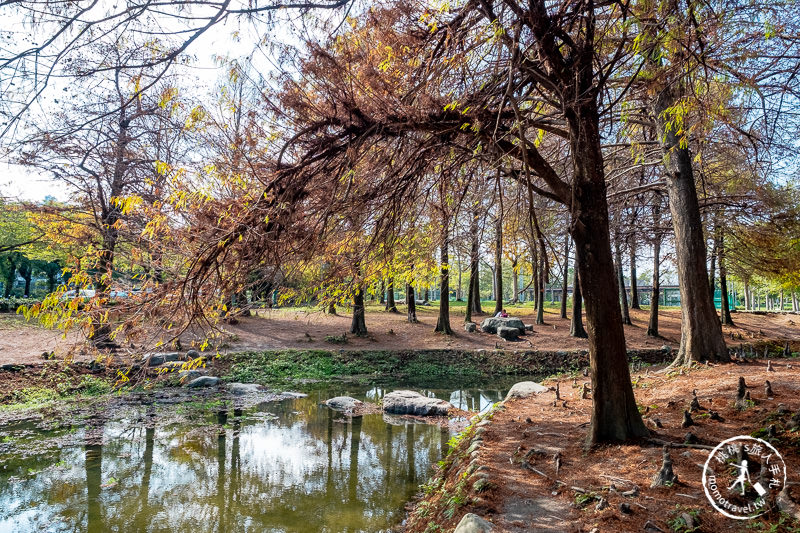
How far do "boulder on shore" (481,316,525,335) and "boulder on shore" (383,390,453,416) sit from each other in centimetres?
1114

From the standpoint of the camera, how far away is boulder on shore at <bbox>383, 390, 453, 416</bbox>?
10.6 m

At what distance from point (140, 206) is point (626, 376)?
513 centimetres

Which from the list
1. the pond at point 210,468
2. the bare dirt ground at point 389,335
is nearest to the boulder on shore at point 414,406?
the pond at point 210,468

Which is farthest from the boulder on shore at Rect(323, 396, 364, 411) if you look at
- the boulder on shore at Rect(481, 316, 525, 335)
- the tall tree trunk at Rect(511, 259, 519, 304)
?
the boulder on shore at Rect(481, 316, 525, 335)

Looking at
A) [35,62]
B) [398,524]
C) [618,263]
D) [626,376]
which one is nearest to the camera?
[35,62]

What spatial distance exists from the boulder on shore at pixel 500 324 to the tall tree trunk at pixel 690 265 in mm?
12219

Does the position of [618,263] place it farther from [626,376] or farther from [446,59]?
[446,59]

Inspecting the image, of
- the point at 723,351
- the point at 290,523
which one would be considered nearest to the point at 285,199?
the point at 290,523

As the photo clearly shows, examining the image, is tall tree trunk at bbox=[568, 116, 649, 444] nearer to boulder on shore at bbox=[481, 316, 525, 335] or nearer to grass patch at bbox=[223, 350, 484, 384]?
grass patch at bbox=[223, 350, 484, 384]

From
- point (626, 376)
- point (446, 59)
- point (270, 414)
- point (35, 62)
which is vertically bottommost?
point (270, 414)

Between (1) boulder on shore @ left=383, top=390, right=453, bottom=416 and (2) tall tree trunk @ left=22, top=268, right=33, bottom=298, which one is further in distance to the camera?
(2) tall tree trunk @ left=22, top=268, right=33, bottom=298

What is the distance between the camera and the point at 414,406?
35.3 ft

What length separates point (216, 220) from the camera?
449 centimetres

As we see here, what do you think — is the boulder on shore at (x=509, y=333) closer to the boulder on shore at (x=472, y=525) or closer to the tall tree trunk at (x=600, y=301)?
the tall tree trunk at (x=600, y=301)
